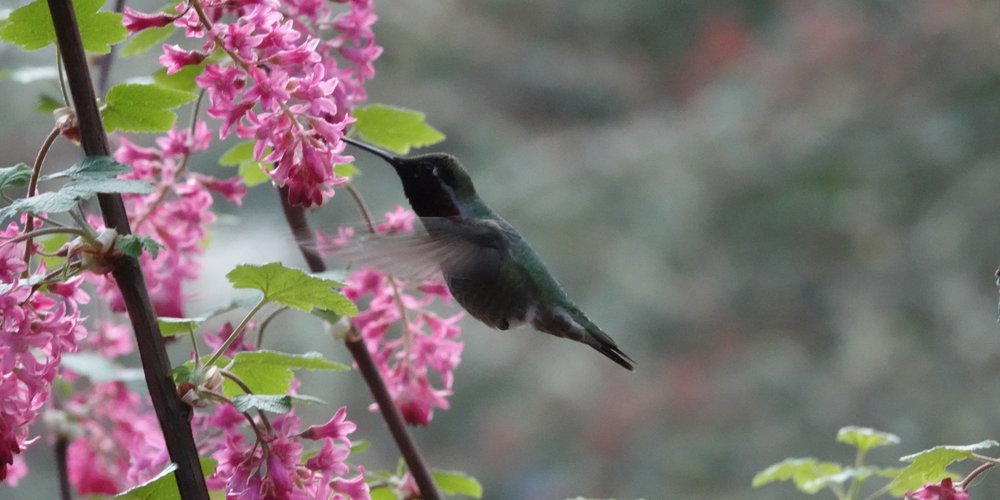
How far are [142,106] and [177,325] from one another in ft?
0.86

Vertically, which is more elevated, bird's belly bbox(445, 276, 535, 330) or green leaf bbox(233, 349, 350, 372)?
bird's belly bbox(445, 276, 535, 330)

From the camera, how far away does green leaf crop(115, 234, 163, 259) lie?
102 cm

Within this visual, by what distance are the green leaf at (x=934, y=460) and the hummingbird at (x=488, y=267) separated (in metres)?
0.49

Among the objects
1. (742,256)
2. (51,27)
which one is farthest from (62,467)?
(742,256)

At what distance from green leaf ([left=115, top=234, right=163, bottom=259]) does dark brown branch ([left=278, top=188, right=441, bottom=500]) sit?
0.33 m

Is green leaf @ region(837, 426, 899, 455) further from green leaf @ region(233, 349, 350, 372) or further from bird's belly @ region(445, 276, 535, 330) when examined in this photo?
green leaf @ region(233, 349, 350, 372)

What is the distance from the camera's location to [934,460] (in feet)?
4.00

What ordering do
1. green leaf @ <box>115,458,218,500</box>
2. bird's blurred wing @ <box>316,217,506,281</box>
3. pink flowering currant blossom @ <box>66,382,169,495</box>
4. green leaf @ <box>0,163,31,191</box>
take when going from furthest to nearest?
pink flowering currant blossom @ <box>66,382,169,495</box>, bird's blurred wing @ <box>316,217,506,281</box>, green leaf @ <box>0,163,31,191</box>, green leaf @ <box>115,458,218,500</box>

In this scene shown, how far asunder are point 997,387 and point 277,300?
4732 millimetres

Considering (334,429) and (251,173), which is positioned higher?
(251,173)

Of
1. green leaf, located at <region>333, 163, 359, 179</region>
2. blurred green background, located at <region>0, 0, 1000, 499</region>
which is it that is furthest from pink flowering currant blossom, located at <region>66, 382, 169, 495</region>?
blurred green background, located at <region>0, 0, 1000, 499</region>

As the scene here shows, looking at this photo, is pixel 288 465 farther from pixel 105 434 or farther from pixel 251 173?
pixel 105 434

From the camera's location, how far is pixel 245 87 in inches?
48.4

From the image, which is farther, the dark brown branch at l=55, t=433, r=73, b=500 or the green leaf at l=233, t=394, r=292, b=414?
the dark brown branch at l=55, t=433, r=73, b=500
